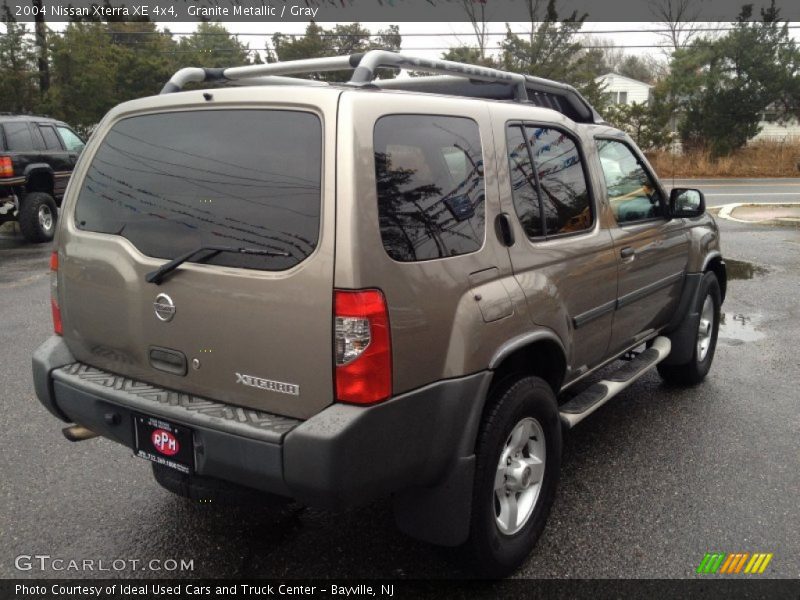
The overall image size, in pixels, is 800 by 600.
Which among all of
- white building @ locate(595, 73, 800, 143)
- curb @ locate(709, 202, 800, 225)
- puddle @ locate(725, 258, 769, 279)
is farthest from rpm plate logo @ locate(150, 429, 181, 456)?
white building @ locate(595, 73, 800, 143)

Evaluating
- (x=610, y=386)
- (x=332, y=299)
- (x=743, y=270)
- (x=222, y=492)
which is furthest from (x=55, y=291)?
(x=743, y=270)

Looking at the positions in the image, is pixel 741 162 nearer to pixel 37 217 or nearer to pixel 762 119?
pixel 762 119

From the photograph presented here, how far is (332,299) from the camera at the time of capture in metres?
2.18

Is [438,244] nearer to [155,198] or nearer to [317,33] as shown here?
[155,198]

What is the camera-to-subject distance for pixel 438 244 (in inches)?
96.7

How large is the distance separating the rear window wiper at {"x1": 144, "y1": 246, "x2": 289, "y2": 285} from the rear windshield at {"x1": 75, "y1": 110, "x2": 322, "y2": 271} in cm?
2

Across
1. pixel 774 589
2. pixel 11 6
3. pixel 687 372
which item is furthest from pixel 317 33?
pixel 774 589

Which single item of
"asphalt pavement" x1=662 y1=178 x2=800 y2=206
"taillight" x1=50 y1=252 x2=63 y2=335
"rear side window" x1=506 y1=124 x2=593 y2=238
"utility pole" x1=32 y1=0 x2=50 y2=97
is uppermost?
"utility pole" x1=32 y1=0 x2=50 y2=97

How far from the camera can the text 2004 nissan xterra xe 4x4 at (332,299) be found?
222 cm

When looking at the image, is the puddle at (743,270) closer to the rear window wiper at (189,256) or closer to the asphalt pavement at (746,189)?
the rear window wiper at (189,256)

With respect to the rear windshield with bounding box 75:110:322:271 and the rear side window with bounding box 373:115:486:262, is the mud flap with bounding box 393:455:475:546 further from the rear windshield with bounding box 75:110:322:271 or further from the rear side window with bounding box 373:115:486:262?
the rear windshield with bounding box 75:110:322:271

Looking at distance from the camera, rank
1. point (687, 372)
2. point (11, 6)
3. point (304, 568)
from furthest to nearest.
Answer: point (11, 6), point (687, 372), point (304, 568)

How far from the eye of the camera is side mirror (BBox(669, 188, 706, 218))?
14.2ft

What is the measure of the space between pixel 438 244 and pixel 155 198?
1.12 metres
